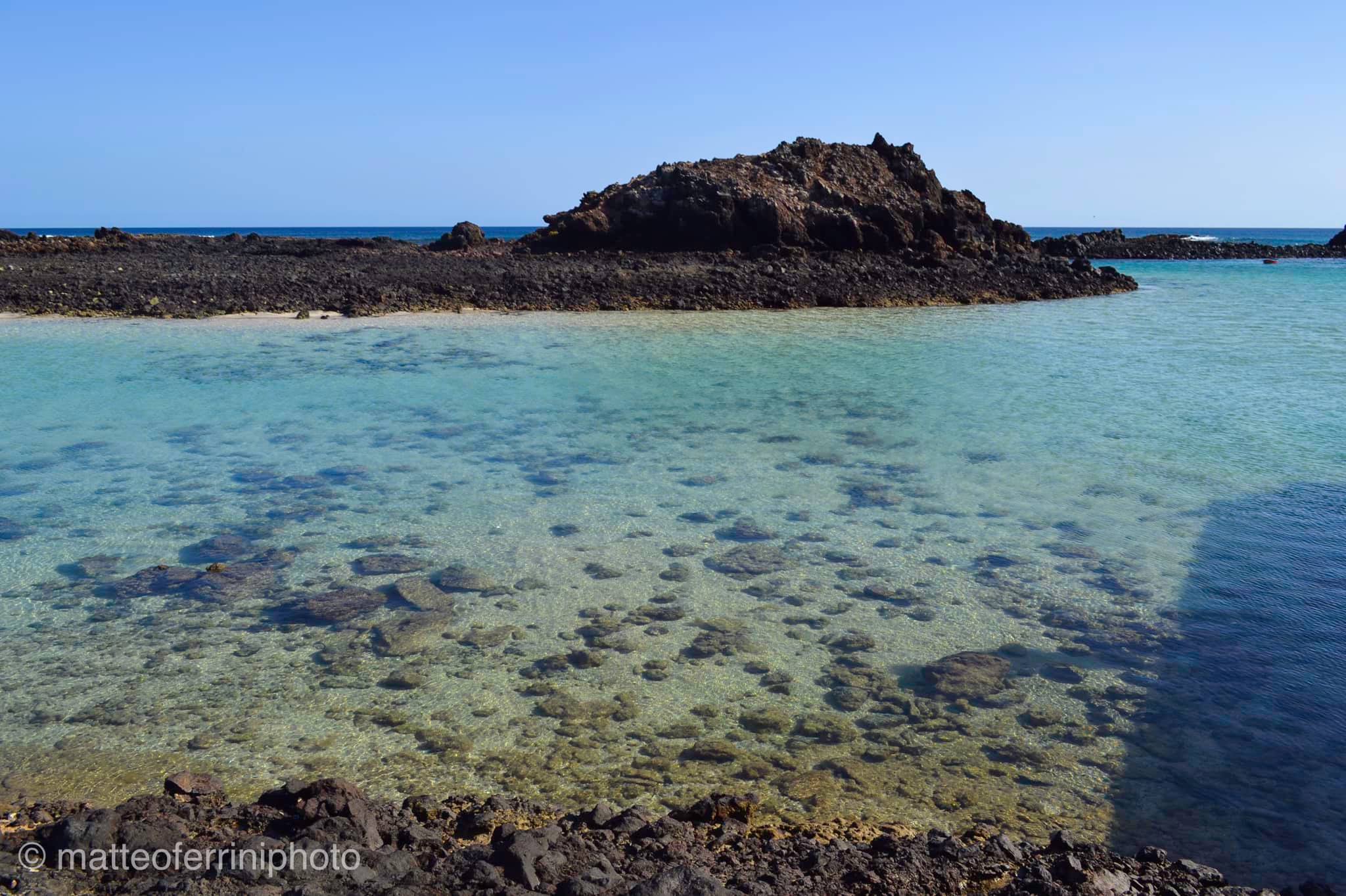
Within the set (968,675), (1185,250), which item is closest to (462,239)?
(968,675)

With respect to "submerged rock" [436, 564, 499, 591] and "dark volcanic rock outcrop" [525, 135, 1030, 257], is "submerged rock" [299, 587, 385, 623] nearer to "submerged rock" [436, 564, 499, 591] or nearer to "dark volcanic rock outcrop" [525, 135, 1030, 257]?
"submerged rock" [436, 564, 499, 591]

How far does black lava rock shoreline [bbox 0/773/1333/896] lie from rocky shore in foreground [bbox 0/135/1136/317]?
2115 centimetres

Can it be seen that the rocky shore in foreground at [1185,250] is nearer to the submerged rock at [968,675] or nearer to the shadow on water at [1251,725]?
the shadow on water at [1251,725]

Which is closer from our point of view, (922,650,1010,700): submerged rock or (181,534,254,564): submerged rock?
(922,650,1010,700): submerged rock

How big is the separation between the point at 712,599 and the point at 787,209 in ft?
94.4

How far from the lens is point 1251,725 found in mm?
4824

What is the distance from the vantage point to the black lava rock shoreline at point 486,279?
2384 cm

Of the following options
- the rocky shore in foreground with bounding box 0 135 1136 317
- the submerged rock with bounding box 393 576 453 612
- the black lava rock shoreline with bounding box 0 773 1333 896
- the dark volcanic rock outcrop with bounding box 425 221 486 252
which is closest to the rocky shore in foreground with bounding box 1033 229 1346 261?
the rocky shore in foreground with bounding box 0 135 1136 317

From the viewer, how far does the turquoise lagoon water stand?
4.48 m

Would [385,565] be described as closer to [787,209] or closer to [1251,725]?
[1251,725]

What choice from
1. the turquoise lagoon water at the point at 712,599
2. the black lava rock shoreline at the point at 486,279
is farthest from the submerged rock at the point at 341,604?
the black lava rock shoreline at the point at 486,279

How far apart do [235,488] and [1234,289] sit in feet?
125

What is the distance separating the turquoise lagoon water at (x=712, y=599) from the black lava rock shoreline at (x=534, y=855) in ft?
1.30

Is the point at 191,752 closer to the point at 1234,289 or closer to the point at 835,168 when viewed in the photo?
the point at 835,168
